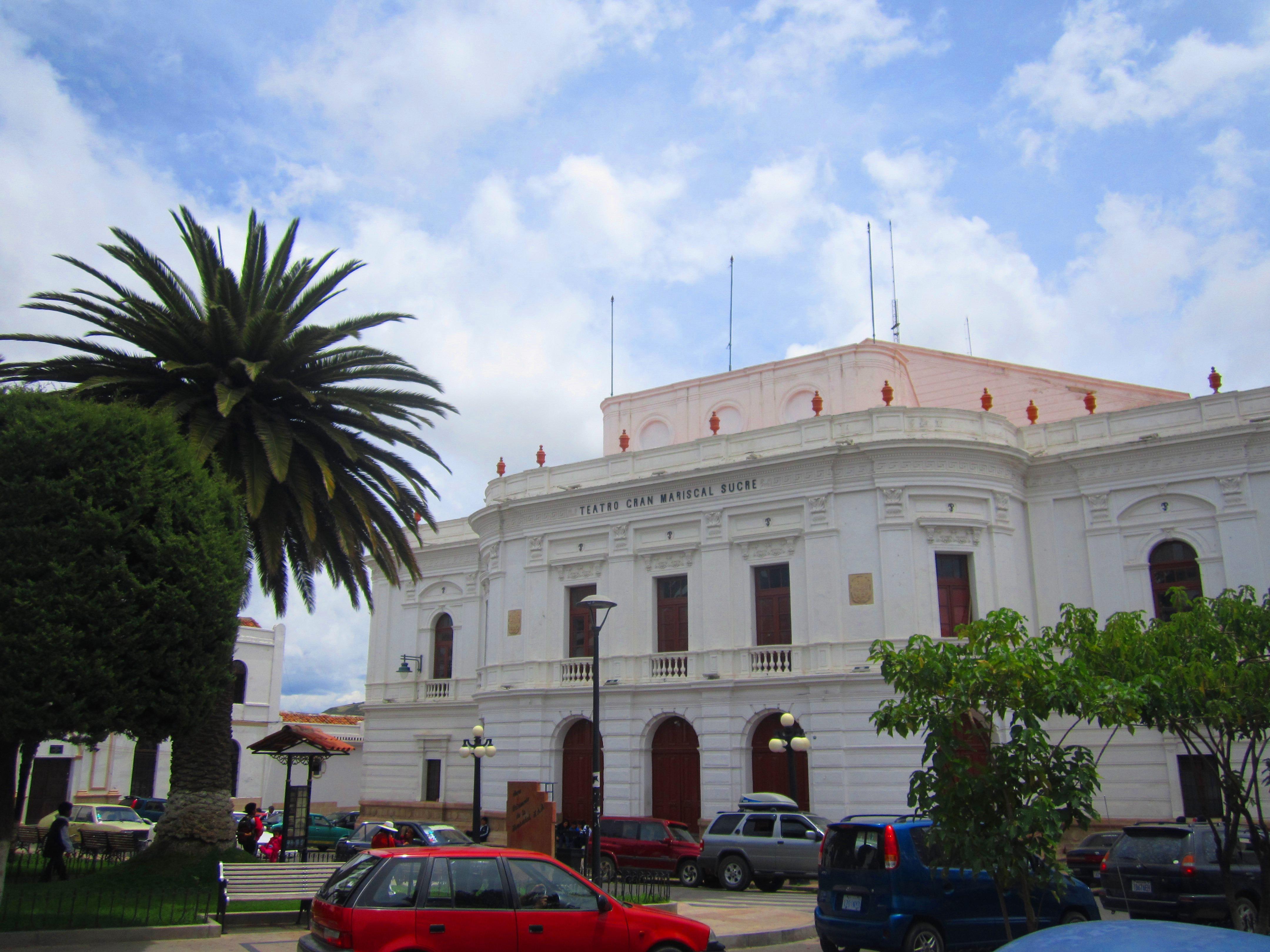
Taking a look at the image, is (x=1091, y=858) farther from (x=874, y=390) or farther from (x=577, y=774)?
(x=874, y=390)

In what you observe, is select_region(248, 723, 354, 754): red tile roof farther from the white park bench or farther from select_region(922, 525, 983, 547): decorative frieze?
select_region(922, 525, 983, 547): decorative frieze

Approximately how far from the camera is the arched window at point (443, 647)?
130 feet

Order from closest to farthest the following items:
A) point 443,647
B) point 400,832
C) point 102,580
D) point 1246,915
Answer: point 102,580, point 1246,915, point 400,832, point 443,647

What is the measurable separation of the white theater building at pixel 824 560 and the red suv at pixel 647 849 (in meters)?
5.51

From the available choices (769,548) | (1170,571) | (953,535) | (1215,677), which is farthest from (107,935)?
(1170,571)

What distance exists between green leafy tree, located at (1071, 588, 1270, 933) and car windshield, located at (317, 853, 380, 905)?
8003 millimetres

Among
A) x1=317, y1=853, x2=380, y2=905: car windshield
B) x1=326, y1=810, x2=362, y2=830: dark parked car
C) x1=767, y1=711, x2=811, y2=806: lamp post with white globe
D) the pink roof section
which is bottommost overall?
x1=326, y1=810, x2=362, y2=830: dark parked car

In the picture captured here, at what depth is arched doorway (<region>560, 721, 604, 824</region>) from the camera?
31844mm

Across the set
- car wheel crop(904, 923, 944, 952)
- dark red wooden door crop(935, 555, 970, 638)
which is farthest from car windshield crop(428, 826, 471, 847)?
dark red wooden door crop(935, 555, 970, 638)

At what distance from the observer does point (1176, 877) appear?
14812 millimetres

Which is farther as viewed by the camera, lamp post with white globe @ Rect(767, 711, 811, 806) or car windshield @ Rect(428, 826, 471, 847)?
lamp post with white globe @ Rect(767, 711, 811, 806)

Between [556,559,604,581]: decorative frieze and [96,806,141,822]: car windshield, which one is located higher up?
[556,559,604,581]: decorative frieze

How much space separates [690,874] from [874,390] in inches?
702

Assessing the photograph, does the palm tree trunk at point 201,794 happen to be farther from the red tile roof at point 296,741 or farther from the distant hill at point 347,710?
the distant hill at point 347,710
